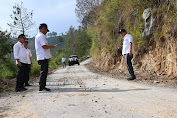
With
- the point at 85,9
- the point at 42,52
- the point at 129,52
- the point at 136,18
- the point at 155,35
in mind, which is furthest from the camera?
the point at 85,9

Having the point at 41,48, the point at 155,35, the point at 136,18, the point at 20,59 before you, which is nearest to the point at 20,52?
the point at 20,59

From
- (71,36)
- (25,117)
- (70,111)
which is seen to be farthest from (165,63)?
(71,36)

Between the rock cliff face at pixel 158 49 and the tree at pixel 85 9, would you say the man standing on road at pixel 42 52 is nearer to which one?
the rock cliff face at pixel 158 49

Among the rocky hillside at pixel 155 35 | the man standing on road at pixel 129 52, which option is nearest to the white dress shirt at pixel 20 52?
the man standing on road at pixel 129 52

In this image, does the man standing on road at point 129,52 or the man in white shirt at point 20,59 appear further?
the man standing on road at point 129,52

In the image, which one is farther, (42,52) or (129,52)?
(129,52)

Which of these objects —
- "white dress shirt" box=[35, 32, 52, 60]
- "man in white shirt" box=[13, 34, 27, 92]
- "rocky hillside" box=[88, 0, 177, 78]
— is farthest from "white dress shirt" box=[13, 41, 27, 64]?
"rocky hillside" box=[88, 0, 177, 78]

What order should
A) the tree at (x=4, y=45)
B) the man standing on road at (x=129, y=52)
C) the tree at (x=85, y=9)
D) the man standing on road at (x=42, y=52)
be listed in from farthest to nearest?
the tree at (x=85, y=9) < the tree at (x=4, y=45) < the man standing on road at (x=129, y=52) < the man standing on road at (x=42, y=52)

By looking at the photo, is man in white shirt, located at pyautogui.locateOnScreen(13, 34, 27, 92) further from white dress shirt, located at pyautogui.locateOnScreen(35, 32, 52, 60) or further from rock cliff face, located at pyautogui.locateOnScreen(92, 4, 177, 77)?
rock cliff face, located at pyautogui.locateOnScreen(92, 4, 177, 77)

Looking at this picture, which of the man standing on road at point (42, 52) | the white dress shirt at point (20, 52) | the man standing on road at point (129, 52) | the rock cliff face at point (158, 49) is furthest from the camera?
the rock cliff face at point (158, 49)

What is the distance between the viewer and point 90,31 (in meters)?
26.9

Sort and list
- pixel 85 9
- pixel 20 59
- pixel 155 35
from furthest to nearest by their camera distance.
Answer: pixel 85 9, pixel 155 35, pixel 20 59

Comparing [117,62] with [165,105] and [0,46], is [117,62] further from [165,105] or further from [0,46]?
[165,105]

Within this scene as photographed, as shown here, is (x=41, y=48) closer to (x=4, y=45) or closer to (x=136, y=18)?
(x=4, y=45)
